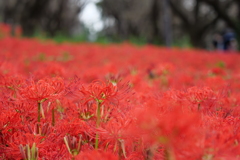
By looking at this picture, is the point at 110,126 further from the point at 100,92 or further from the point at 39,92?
the point at 39,92

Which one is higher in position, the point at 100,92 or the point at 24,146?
the point at 100,92

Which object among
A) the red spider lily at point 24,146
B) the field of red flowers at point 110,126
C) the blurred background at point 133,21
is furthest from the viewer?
the blurred background at point 133,21

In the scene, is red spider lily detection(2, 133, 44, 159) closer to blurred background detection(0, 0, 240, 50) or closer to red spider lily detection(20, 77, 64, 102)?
red spider lily detection(20, 77, 64, 102)

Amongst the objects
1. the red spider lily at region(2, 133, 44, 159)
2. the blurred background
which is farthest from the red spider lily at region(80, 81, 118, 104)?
the blurred background

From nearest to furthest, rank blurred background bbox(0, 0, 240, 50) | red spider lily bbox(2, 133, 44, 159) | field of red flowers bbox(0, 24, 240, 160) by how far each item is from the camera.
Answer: field of red flowers bbox(0, 24, 240, 160) < red spider lily bbox(2, 133, 44, 159) < blurred background bbox(0, 0, 240, 50)

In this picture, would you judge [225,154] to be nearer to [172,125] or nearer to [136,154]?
[172,125]

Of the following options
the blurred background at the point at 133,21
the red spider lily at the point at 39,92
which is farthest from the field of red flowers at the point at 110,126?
the blurred background at the point at 133,21

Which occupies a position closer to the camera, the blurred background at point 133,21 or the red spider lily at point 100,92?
the red spider lily at point 100,92

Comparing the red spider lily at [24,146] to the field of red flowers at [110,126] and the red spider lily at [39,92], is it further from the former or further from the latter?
the red spider lily at [39,92]

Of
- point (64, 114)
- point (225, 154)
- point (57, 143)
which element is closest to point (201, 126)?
point (225, 154)

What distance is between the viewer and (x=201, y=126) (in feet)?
2.26

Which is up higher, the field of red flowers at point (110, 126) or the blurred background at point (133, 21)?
the blurred background at point (133, 21)

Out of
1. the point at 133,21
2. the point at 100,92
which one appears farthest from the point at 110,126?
the point at 133,21

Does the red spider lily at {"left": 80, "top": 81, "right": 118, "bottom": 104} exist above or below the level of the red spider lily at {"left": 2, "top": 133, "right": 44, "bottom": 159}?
above
